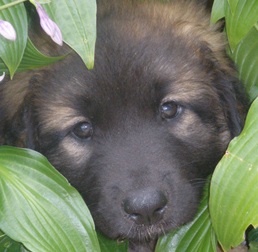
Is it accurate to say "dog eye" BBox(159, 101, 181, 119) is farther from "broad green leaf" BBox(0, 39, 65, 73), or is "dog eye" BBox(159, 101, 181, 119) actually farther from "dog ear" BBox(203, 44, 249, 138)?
"broad green leaf" BBox(0, 39, 65, 73)

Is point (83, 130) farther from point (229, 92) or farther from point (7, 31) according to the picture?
point (7, 31)

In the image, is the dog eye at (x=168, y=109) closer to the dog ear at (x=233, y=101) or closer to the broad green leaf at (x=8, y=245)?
the dog ear at (x=233, y=101)

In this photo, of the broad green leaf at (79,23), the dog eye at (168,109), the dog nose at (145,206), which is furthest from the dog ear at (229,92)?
the broad green leaf at (79,23)

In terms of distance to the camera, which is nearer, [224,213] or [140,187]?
[224,213]

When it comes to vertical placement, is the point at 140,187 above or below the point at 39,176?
below

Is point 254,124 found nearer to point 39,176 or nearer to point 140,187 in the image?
point 140,187

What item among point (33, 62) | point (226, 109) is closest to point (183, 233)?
point (226, 109)
